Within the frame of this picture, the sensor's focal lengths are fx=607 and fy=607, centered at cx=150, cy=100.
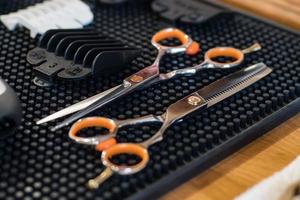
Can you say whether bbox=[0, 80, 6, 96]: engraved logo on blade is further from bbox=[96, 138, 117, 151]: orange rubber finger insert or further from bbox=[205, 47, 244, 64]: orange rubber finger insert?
bbox=[205, 47, 244, 64]: orange rubber finger insert

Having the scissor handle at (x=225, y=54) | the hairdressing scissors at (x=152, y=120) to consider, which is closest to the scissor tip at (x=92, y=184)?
the hairdressing scissors at (x=152, y=120)

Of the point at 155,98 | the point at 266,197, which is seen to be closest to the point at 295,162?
the point at 266,197

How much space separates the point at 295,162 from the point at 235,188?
60 mm

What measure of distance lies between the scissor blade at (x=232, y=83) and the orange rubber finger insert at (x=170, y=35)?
0.30 feet

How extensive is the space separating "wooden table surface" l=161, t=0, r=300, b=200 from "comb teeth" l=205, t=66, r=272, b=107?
0.05 metres

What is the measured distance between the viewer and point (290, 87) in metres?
0.63

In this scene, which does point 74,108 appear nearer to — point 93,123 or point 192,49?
point 93,123

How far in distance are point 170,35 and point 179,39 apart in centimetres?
1

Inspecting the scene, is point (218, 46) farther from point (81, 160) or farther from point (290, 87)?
point (81, 160)

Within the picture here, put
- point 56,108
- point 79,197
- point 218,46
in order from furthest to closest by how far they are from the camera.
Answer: point 218,46 < point 56,108 < point 79,197

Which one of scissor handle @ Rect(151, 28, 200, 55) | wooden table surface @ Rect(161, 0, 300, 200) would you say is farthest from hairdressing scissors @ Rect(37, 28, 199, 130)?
wooden table surface @ Rect(161, 0, 300, 200)

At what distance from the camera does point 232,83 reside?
623 mm

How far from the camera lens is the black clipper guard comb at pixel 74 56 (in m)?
0.63

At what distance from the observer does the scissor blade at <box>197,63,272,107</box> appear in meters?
0.60
